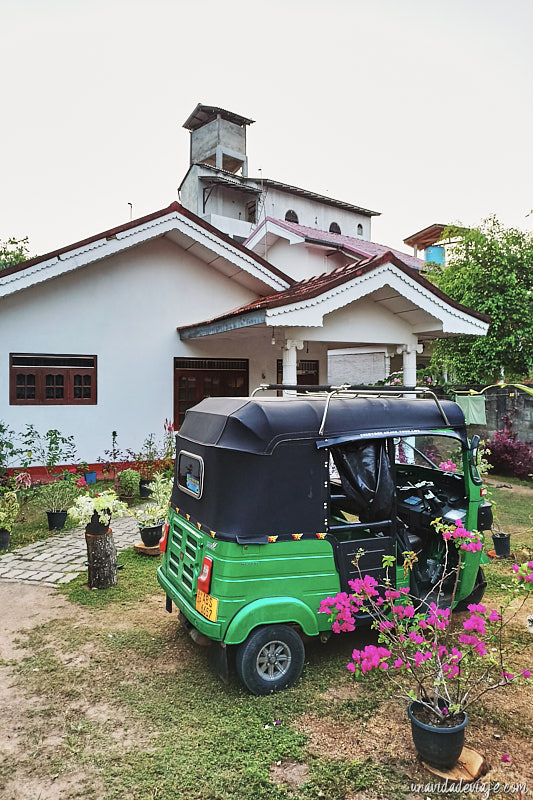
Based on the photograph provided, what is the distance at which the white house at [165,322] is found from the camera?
405 inches

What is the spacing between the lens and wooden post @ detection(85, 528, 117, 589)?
5977mm

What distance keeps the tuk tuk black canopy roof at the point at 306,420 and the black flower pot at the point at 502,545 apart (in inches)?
127

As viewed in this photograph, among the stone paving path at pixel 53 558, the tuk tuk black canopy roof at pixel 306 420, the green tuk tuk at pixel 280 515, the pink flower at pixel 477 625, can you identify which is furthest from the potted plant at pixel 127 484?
the pink flower at pixel 477 625

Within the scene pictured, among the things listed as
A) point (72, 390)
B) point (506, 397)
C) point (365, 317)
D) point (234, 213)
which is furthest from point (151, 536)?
point (234, 213)

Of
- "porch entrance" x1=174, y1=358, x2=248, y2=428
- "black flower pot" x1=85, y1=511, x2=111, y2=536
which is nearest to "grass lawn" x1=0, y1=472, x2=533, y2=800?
"black flower pot" x1=85, y1=511, x2=111, y2=536

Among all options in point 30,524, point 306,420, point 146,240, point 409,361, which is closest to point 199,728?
point 306,420

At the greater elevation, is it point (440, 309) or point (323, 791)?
point (440, 309)

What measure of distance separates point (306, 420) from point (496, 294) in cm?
1173

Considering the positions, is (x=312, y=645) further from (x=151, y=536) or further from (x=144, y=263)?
(x=144, y=263)

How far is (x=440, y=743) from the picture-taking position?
3062 mm

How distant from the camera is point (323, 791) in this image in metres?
2.96

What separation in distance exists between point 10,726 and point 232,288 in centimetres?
1116

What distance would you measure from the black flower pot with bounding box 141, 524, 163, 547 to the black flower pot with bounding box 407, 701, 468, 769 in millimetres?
4759

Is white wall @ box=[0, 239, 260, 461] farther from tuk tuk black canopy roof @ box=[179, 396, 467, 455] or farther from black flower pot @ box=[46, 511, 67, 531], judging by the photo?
tuk tuk black canopy roof @ box=[179, 396, 467, 455]
